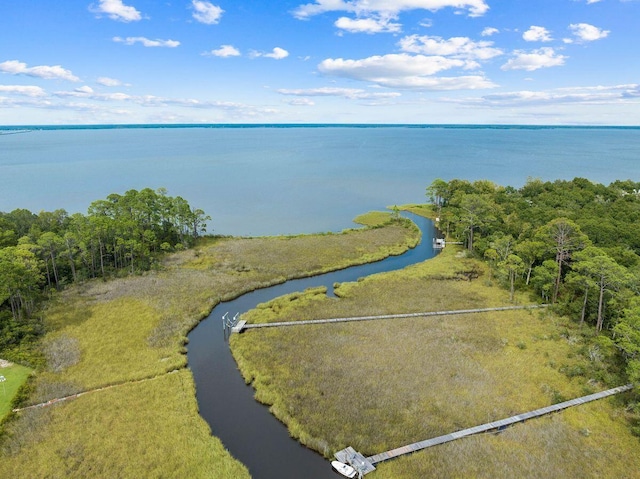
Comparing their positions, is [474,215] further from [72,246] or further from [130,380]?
[72,246]

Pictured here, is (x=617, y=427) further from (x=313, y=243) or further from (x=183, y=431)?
(x=313, y=243)

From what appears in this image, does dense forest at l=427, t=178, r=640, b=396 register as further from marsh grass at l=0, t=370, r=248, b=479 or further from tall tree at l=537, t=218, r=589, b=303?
marsh grass at l=0, t=370, r=248, b=479

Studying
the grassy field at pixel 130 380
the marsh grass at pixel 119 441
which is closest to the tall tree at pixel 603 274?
the grassy field at pixel 130 380

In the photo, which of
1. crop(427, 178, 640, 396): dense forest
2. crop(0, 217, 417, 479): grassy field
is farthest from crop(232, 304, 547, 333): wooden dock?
crop(0, 217, 417, 479): grassy field

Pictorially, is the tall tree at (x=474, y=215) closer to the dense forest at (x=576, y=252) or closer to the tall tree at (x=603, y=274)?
the dense forest at (x=576, y=252)

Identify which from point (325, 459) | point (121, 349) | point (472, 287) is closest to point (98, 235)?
point (121, 349)

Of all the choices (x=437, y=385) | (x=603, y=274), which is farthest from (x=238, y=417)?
(x=603, y=274)
